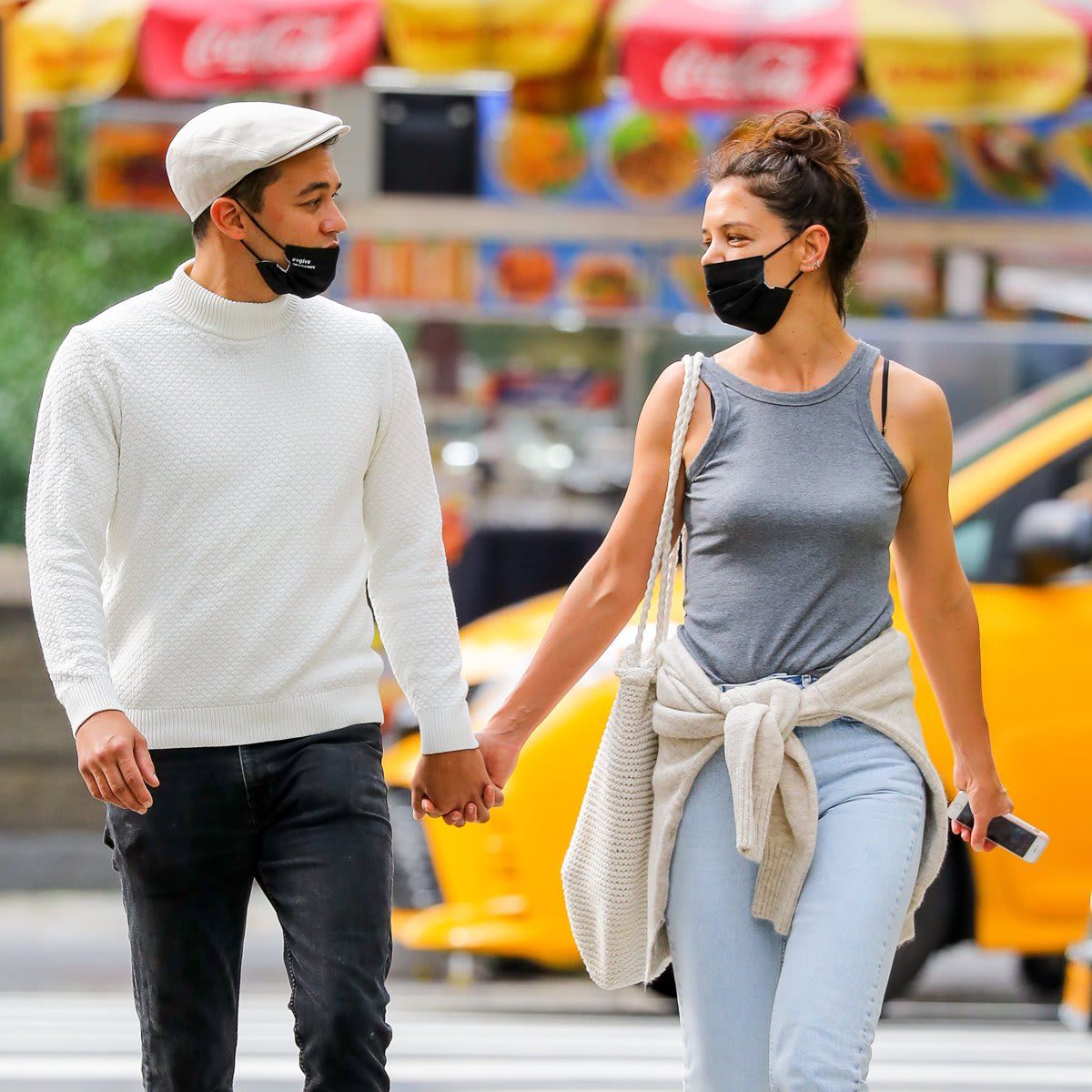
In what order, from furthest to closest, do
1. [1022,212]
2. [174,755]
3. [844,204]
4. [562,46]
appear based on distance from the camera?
1. [1022,212]
2. [562,46]
3. [844,204]
4. [174,755]

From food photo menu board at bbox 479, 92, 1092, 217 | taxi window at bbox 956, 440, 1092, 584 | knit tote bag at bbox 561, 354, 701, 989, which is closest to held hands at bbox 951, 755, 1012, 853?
knit tote bag at bbox 561, 354, 701, 989

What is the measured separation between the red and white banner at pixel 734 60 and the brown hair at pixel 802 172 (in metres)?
5.02

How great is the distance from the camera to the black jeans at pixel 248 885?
3287 mm

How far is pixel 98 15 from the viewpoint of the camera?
8.88m

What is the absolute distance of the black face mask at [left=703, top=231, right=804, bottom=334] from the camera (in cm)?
351

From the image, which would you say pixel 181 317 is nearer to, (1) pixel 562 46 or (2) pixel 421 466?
(2) pixel 421 466

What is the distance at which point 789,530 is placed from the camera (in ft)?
11.0

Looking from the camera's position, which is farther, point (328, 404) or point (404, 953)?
point (404, 953)

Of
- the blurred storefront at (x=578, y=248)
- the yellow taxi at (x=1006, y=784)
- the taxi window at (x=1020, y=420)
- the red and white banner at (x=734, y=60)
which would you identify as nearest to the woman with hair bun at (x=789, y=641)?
the yellow taxi at (x=1006, y=784)

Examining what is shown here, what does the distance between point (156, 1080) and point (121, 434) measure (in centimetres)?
106

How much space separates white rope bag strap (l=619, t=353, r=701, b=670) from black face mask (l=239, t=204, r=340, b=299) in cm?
63

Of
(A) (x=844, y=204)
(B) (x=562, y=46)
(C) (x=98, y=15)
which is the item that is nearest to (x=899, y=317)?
(B) (x=562, y=46)

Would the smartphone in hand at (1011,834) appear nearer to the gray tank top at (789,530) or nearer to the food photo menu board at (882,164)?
the gray tank top at (789,530)

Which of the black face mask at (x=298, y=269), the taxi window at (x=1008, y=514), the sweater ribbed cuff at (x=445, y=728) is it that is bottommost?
the taxi window at (x=1008, y=514)
